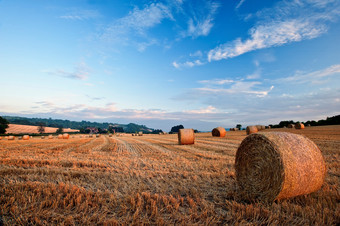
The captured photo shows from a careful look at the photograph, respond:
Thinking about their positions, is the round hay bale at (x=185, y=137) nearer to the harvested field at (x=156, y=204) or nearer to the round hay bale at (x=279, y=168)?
the harvested field at (x=156, y=204)

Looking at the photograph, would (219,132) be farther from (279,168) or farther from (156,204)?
(156,204)

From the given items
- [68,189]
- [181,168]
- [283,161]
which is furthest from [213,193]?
[68,189]

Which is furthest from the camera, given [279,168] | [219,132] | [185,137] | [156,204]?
[219,132]

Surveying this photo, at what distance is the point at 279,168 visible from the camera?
3969mm

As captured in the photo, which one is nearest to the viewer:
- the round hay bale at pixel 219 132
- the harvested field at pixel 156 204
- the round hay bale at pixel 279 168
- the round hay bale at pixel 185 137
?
the harvested field at pixel 156 204

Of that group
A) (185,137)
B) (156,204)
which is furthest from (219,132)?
(156,204)

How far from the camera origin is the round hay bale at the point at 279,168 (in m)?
3.89

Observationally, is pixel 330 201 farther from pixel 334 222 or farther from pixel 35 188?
pixel 35 188

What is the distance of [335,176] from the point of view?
17.3 feet

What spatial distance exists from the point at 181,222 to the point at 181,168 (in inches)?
146

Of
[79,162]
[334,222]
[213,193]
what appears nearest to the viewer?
[334,222]

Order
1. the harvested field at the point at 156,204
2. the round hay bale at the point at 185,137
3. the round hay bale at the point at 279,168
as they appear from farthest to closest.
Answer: the round hay bale at the point at 185,137, the round hay bale at the point at 279,168, the harvested field at the point at 156,204

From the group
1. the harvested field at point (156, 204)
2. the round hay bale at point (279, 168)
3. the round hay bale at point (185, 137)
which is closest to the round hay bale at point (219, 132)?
the round hay bale at point (185, 137)

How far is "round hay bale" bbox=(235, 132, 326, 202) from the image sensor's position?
389 cm
